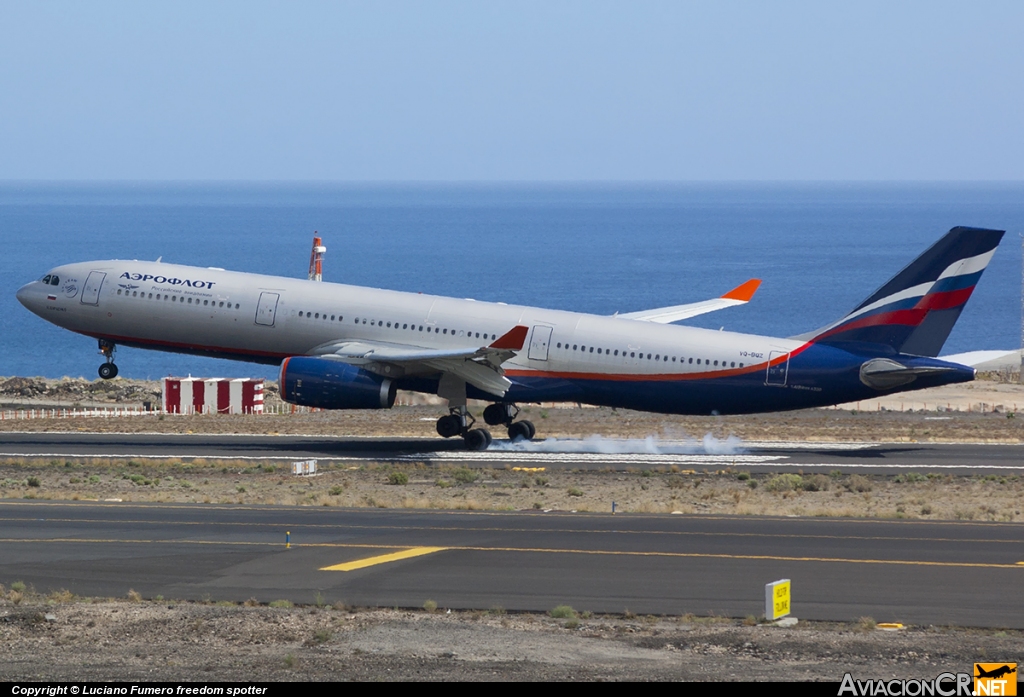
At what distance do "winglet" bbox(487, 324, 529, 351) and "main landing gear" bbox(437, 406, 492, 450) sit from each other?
12.5 ft

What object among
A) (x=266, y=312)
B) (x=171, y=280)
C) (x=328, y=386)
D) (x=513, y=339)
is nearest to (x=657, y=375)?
(x=513, y=339)

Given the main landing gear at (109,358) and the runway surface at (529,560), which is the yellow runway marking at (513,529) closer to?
the runway surface at (529,560)

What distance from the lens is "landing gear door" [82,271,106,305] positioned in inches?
1799

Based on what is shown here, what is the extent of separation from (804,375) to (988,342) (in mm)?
105214

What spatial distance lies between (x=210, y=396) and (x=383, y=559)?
41.2m

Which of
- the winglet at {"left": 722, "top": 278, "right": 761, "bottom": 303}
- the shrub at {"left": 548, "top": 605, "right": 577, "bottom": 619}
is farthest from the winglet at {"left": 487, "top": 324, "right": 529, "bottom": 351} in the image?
the shrub at {"left": 548, "top": 605, "right": 577, "bottom": 619}

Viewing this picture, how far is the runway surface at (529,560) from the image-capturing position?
20.2 meters

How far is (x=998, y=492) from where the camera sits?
3462 centimetres

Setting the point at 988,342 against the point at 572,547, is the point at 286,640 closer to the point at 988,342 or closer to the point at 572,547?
the point at 572,547

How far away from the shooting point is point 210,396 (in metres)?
62.8

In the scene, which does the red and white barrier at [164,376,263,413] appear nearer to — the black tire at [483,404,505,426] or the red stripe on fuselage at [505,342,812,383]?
the black tire at [483,404,505,426]

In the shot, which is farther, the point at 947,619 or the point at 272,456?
the point at 272,456

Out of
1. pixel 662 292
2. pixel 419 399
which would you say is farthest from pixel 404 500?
pixel 662 292

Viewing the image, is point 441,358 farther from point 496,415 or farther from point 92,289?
point 92,289
